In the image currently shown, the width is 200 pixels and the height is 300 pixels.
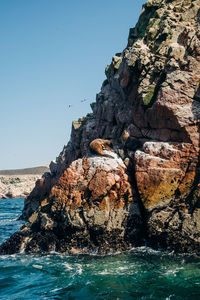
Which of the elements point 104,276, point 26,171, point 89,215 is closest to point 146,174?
point 89,215

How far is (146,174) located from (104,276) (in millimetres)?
7586

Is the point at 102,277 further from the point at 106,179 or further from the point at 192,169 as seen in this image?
the point at 192,169

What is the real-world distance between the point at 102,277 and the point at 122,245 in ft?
15.4

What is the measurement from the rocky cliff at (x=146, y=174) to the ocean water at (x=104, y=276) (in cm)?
145

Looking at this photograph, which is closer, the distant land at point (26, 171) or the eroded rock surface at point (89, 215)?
the eroded rock surface at point (89, 215)

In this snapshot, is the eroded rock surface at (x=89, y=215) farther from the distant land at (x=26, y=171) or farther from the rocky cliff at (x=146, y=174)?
the distant land at (x=26, y=171)

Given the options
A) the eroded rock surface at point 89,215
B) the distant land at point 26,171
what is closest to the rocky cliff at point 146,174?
the eroded rock surface at point 89,215

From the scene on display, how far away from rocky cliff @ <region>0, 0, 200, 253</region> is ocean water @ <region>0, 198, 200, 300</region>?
→ 145 centimetres

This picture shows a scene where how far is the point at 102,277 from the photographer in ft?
43.9

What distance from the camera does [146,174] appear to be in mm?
18484

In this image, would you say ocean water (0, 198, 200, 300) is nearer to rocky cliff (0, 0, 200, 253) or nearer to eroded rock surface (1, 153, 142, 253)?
eroded rock surface (1, 153, 142, 253)

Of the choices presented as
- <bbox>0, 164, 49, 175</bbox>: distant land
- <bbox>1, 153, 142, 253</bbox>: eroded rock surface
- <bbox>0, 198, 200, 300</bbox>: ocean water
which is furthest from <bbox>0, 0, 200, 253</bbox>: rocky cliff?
<bbox>0, 164, 49, 175</bbox>: distant land

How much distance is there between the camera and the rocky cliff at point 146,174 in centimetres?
1766

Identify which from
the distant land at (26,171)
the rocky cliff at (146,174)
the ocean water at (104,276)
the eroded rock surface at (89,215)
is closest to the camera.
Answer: the ocean water at (104,276)
